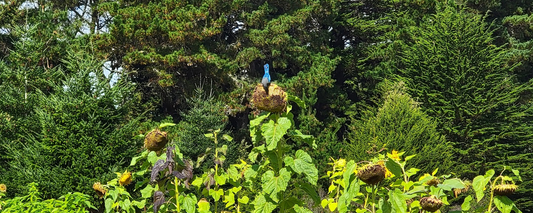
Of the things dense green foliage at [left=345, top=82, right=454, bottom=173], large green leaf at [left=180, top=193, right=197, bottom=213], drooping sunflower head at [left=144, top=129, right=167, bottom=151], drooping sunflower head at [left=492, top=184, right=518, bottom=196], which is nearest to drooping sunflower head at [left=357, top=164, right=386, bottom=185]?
drooping sunflower head at [left=492, top=184, right=518, bottom=196]

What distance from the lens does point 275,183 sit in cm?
193

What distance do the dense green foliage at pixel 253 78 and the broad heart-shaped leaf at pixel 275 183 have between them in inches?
249

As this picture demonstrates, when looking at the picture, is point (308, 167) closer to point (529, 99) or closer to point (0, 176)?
point (0, 176)

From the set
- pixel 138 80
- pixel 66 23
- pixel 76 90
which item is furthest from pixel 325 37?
pixel 76 90

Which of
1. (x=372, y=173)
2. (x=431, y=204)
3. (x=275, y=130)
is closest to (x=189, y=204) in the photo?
(x=275, y=130)

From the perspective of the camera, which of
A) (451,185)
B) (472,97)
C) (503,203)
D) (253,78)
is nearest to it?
(451,185)

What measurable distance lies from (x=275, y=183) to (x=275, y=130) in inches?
7.9

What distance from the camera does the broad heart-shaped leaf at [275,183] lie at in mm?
1906

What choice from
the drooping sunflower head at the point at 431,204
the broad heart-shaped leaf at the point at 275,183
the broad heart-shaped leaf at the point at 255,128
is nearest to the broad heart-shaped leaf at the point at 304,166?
the broad heart-shaped leaf at the point at 275,183

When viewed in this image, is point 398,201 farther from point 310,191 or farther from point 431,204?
point 310,191

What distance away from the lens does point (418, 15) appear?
2041 centimetres

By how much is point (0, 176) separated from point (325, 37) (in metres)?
13.6

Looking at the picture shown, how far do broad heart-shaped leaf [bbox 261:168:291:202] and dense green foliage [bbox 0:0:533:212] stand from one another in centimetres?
632

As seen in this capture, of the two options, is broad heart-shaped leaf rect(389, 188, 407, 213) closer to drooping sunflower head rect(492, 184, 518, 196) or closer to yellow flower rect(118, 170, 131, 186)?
drooping sunflower head rect(492, 184, 518, 196)
